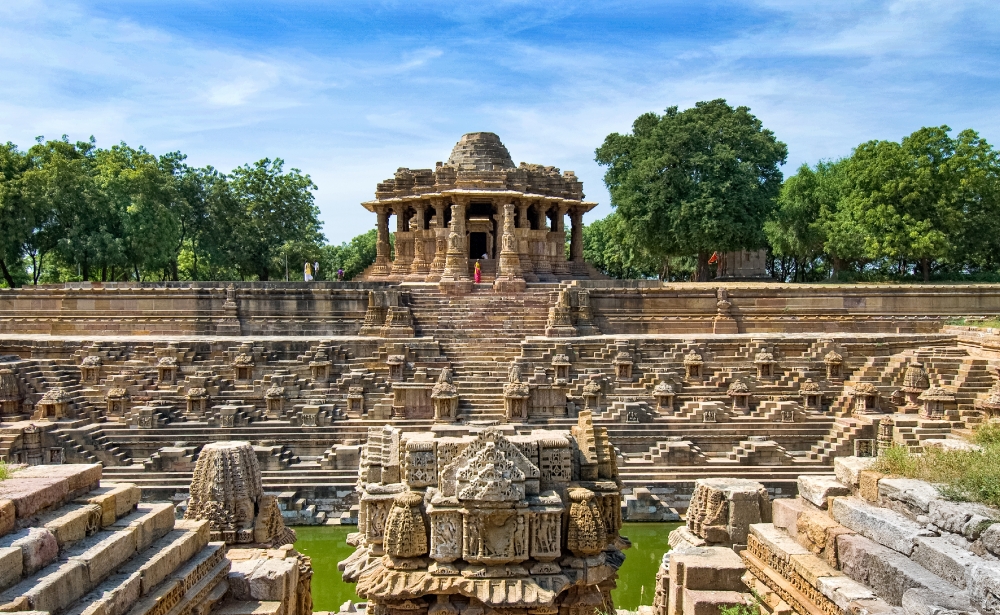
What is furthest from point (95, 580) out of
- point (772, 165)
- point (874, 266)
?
point (874, 266)

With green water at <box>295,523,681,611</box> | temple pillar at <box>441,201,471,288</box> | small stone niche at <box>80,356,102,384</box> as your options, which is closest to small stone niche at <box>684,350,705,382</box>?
green water at <box>295,523,681,611</box>

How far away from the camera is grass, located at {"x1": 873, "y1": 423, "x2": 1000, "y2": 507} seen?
425 cm

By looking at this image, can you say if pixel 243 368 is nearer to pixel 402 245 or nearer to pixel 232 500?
pixel 232 500

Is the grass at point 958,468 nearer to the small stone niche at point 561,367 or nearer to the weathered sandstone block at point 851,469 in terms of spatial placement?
the weathered sandstone block at point 851,469

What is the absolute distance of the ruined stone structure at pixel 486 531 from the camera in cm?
647

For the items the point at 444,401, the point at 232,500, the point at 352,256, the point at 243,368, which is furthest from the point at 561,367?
the point at 352,256

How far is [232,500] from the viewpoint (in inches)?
311

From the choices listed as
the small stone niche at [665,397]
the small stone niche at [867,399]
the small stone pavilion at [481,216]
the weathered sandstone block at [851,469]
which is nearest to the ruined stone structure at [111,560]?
the weathered sandstone block at [851,469]

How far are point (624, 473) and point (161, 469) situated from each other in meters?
9.11

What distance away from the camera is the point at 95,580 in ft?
16.0

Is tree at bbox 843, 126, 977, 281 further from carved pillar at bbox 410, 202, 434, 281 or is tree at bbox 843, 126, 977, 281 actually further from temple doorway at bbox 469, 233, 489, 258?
carved pillar at bbox 410, 202, 434, 281

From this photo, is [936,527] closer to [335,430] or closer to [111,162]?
[335,430]

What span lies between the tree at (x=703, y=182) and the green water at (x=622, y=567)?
1522 centimetres

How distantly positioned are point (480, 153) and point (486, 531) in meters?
22.0
